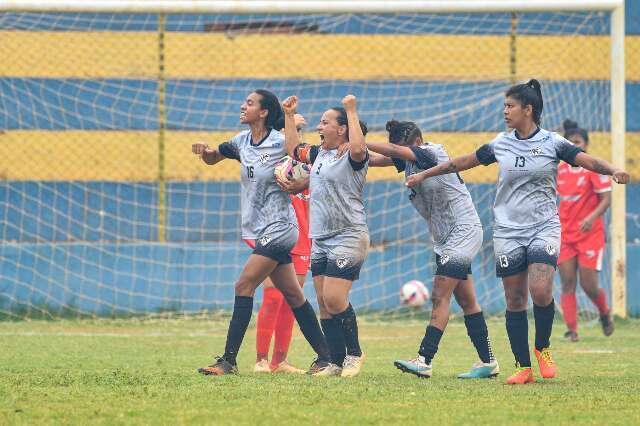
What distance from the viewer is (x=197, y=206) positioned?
1691 centimetres

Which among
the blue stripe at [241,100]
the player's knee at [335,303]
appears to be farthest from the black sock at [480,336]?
the blue stripe at [241,100]

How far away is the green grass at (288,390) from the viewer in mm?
6645

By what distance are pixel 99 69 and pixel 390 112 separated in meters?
3.92

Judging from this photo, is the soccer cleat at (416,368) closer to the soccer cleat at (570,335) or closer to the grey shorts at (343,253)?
the grey shorts at (343,253)

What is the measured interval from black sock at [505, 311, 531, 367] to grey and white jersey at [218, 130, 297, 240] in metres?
1.83

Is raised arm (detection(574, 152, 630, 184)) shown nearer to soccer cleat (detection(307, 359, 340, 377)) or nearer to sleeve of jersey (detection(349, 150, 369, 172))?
sleeve of jersey (detection(349, 150, 369, 172))

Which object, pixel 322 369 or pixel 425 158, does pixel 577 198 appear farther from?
pixel 322 369

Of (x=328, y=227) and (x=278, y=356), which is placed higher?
(x=328, y=227)

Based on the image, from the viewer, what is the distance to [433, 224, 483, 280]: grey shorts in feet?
29.2

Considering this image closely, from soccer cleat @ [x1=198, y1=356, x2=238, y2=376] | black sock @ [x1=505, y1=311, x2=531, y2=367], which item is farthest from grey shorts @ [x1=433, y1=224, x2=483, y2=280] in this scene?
soccer cleat @ [x1=198, y1=356, x2=238, y2=376]

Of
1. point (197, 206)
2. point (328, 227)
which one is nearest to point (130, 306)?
point (197, 206)

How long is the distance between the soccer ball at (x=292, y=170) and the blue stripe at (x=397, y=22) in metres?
7.79

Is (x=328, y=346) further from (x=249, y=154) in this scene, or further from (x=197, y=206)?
(x=197, y=206)

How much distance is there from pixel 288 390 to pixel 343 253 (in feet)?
4.63
